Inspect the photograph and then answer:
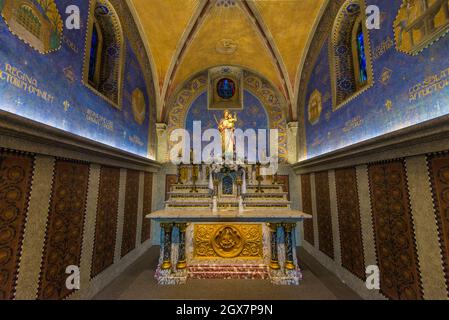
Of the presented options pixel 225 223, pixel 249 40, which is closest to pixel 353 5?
pixel 249 40

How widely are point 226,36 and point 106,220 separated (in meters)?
7.90

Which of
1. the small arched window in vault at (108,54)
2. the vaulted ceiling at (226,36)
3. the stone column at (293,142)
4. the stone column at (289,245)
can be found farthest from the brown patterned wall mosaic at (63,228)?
the stone column at (293,142)

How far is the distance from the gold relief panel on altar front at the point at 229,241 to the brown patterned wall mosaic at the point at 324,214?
2211 mm

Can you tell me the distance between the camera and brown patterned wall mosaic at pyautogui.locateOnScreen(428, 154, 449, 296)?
8.66 ft

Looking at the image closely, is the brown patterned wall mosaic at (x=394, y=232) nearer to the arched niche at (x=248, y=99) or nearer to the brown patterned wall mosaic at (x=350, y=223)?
the brown patterned wall mosaic at (x=350, y=223)

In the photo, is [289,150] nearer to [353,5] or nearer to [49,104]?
[353,5]

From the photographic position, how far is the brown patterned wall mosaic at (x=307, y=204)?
23.7 ft

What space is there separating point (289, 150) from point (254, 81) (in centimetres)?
390

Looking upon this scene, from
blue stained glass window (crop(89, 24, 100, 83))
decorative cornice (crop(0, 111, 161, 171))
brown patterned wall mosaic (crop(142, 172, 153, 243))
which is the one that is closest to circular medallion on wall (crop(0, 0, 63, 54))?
decorative cornice (crop(0, 111, 161, 171))

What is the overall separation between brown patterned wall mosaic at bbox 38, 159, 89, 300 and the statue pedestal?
1.45 metres

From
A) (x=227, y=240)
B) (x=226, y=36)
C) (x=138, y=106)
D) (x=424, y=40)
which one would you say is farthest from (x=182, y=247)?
(x=226, y=36)

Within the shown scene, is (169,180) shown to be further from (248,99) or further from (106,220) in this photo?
(248,99)

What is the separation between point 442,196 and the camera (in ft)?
8.81

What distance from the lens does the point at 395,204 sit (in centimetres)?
343
